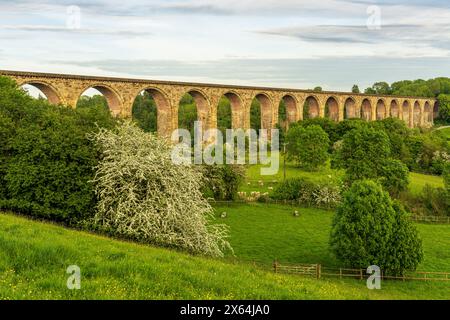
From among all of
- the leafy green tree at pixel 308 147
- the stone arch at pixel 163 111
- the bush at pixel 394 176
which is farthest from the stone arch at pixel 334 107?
the bush at pixel 394 176

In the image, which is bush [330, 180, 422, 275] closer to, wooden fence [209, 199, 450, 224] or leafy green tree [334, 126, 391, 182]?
wooden fence [209, 199, 450, 224]

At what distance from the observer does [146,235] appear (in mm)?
18500

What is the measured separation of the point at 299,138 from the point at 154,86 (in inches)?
834

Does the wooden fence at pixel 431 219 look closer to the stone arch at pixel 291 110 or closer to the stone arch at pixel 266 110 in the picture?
the stone arch at pixel 266 110

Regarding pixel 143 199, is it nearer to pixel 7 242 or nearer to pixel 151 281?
pixel 7 242

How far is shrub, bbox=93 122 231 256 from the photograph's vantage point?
61.4ft

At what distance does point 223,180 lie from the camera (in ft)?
140

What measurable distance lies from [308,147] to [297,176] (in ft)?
19.7

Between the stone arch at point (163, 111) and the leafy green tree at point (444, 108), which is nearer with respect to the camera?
the stone arch at point (163, 111)

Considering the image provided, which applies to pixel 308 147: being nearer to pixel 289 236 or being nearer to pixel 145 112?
pixel 289 236

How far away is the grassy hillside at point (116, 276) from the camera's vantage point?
8344 mm

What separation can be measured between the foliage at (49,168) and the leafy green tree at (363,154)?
29411 mm

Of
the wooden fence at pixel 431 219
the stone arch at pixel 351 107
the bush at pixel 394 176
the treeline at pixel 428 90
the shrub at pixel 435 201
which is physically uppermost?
the treeline at pixel 428 90

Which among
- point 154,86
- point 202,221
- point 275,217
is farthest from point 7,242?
point 154,86
